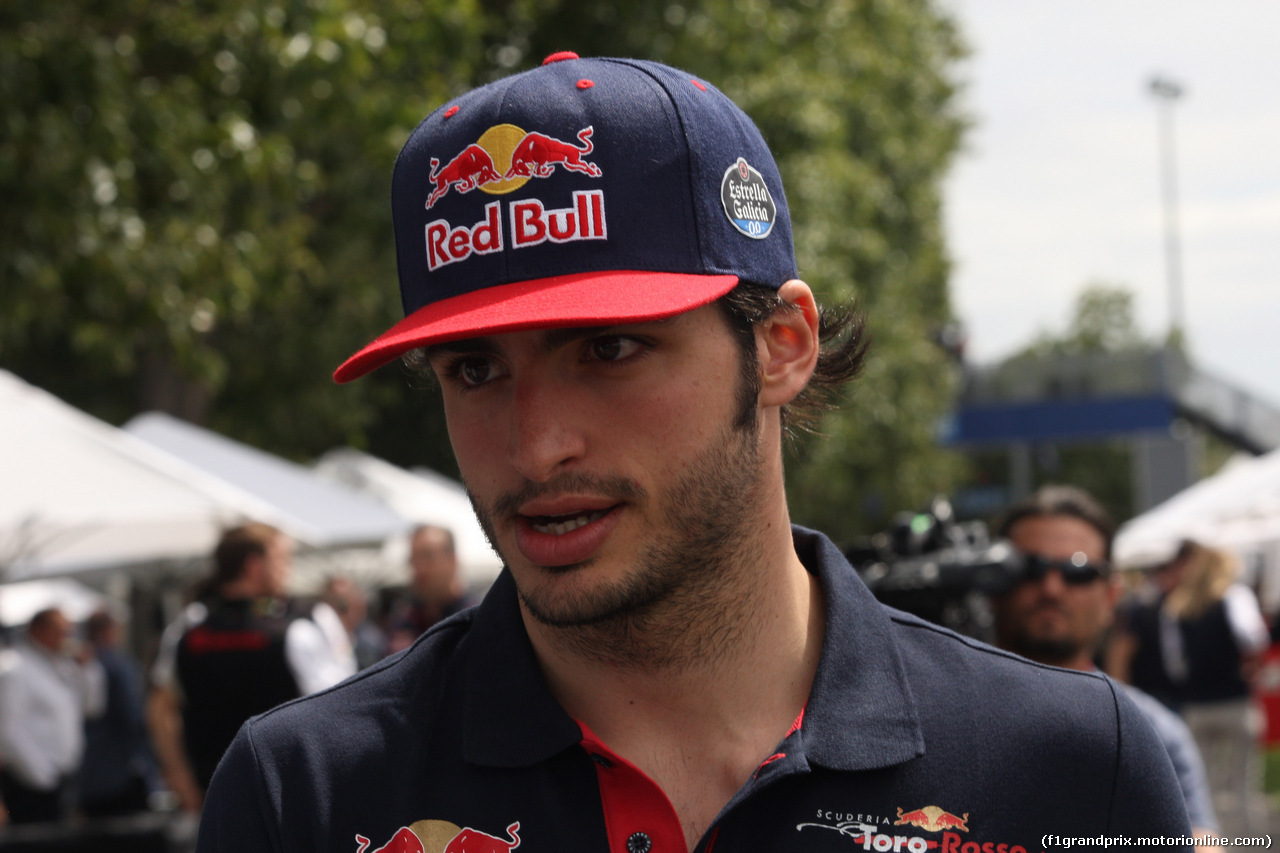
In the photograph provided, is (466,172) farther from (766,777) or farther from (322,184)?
(322,184)

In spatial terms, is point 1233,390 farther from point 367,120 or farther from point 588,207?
point 588,207

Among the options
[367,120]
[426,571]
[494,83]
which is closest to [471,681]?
[494,83]

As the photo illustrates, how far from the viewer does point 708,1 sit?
52.3ft

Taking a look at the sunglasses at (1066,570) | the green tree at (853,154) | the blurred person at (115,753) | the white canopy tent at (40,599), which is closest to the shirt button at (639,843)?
the sunglasses at (1066,570)

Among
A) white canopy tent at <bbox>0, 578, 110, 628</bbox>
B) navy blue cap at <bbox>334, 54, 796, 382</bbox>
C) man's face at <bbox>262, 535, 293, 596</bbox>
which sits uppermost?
navy blue cap at <bbox>334, 54, 796, 382</bbox>

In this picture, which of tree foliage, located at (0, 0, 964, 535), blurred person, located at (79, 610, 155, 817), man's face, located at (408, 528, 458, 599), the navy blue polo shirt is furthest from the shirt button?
blurred person, located at (79, 610, 155, 817)

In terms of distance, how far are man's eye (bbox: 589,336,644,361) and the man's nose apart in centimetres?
6

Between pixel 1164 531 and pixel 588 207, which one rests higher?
pixel 588 207

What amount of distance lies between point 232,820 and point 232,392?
16.3 meters

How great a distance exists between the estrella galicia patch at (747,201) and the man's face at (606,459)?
0.40 ft

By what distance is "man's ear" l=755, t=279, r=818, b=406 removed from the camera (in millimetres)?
1883

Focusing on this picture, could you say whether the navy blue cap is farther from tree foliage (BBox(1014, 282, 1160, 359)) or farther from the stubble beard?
tree foliage (BBox(1014, 282, 1160, 359))

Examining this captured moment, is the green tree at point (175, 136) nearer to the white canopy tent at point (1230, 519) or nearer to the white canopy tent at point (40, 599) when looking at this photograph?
the white canopy tent at point (1230, 519)

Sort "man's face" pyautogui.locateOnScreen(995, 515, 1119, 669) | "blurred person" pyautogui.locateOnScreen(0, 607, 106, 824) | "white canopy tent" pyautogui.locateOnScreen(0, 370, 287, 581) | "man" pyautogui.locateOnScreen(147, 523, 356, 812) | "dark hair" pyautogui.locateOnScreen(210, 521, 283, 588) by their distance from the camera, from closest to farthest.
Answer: "man's face" pyautogui.locateOnScreen(995, 515, 1119, 669) → "man" pyautogui.locateOnScreen(147, 523, 356, 812) → "dark hair" pyautogui.locateOnScreen(210, 521, 283, 588) → "white canopy tent" pyautogui.locateOnScreen(0, 370, 287, 581) → "blurred person" pyautogui.locateOnScreen(0, 607, 106, 824)
